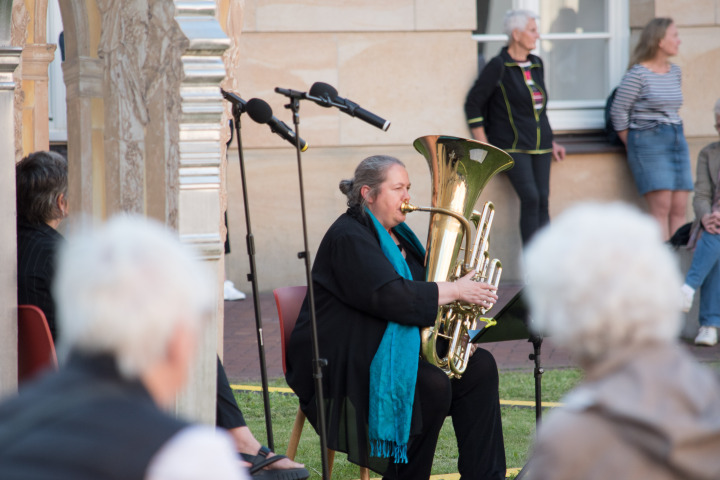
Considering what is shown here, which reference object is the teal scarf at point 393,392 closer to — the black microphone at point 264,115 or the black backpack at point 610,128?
the black microphone at point 264,115

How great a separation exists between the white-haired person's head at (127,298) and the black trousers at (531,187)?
7.13 m

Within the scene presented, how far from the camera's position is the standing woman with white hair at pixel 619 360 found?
1633mm

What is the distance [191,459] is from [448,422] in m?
4.09

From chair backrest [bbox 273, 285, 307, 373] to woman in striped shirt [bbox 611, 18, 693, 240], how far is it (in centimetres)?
494

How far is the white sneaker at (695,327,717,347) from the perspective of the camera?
6805 mm

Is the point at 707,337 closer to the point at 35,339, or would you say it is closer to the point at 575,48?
the point at 575,48

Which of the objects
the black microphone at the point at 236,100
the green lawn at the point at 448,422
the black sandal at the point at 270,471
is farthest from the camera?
the green lawn at the point at 448,422

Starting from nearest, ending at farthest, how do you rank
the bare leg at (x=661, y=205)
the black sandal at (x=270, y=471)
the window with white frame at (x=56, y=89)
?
the black sandal at (x=270, y=471)
the bare leg at (x=661, y=205)
the window with white frame at (x=56, y=89)

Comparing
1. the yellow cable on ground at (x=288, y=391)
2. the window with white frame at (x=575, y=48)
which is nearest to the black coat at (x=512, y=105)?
the window with white frame at (x=575, y=48)

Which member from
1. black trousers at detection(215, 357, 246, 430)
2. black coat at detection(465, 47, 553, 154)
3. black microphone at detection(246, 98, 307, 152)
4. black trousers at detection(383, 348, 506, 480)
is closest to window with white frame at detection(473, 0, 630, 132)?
black coat at detection(465, 47, 553, 154)

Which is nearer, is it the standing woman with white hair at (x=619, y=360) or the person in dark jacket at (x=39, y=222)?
the standing woman with white hair at (x=619, y=360)

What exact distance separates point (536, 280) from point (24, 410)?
841mm

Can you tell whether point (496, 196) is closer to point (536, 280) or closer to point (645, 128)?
point (645, 128)

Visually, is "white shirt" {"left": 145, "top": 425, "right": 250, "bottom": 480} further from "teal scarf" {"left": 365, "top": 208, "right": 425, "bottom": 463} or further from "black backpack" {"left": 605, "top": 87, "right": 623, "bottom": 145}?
"black backpack" {"left": 605, "top": 87, "right": 623, "bottom": 145}
